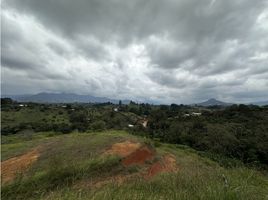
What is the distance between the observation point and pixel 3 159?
1764cm

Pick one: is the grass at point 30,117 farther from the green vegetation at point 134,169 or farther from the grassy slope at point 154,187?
the grassy slope at point 154,187

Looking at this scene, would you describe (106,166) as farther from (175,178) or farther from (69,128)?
→ (69,128)

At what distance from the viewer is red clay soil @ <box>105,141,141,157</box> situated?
1752 centimetres

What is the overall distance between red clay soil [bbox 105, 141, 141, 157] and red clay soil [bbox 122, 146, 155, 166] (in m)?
0.31

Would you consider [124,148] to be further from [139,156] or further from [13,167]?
[13,167]

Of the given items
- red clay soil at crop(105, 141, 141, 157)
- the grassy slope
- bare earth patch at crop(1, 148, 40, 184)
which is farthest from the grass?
the grassy slope

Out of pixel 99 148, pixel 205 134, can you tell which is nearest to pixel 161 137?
pixel 205 134

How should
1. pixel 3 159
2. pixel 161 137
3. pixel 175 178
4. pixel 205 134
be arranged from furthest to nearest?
pixel 161 137
pixel 205 134
pixel 3 159
pixel 175 178

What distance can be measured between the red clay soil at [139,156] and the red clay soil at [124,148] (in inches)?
12.1

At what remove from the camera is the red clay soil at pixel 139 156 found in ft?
55.8

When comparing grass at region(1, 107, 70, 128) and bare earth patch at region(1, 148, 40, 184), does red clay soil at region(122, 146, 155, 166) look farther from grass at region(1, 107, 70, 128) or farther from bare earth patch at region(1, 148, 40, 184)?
grass at region(1, 107, 70, 128)

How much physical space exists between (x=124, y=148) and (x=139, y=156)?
3.90 ft

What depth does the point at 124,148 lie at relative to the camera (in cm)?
1909

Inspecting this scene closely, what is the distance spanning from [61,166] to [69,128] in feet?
183
